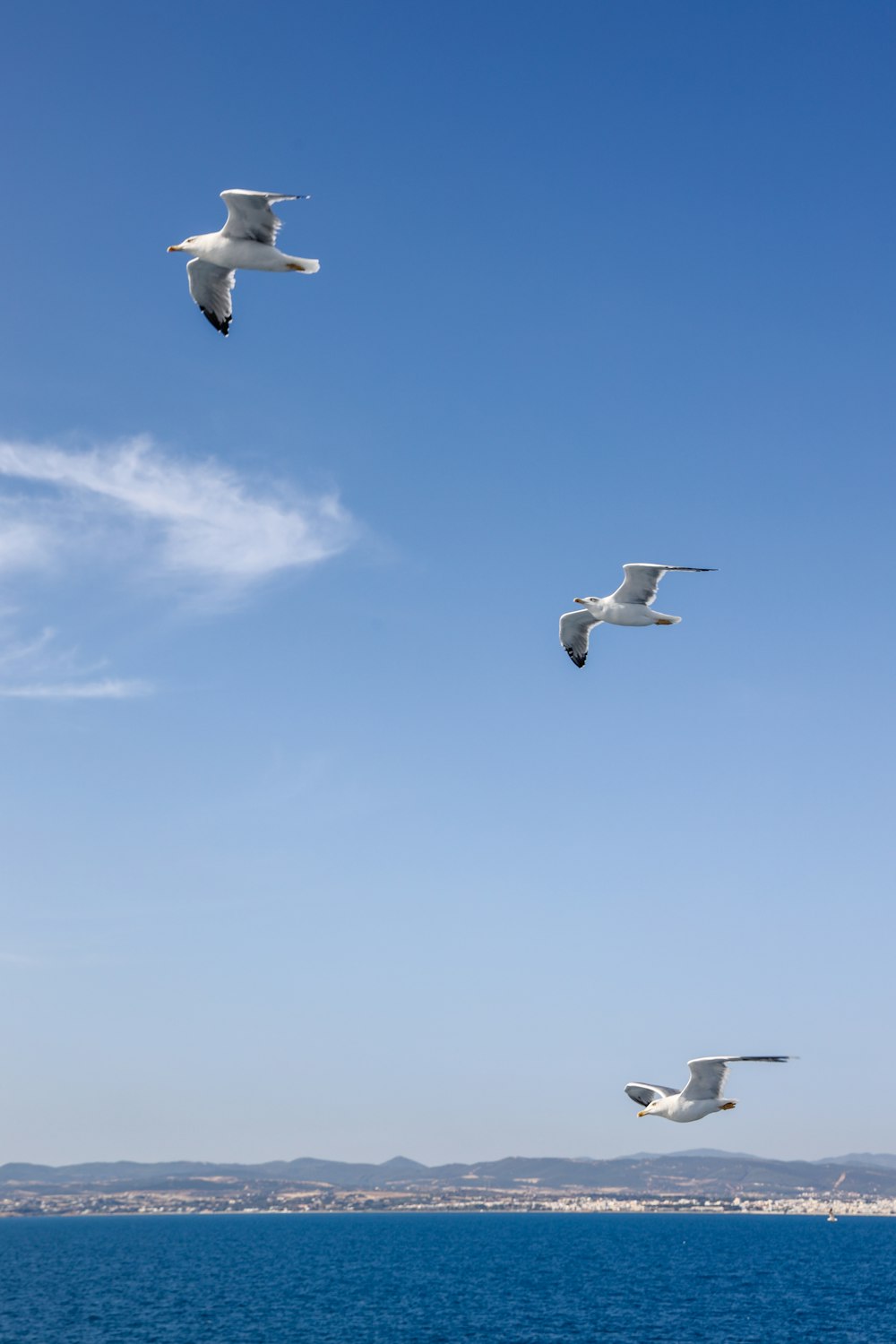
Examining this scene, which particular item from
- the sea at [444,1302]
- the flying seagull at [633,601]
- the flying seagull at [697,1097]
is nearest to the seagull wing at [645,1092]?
the flying seagull at [697,1097]

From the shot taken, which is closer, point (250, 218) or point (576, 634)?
point (250, 218)

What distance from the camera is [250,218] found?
27.5 metres

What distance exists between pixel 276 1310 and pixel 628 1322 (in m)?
31.9

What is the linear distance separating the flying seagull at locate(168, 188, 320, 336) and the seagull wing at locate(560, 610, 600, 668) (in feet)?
43.6

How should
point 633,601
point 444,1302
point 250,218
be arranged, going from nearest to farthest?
point 250,218 → point 633,601 → point 444,1302

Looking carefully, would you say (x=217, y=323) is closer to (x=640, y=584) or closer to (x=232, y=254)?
(x=232, y=254)

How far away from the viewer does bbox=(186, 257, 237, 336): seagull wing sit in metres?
29.9

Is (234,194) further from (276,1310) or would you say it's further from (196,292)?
(276,1310)

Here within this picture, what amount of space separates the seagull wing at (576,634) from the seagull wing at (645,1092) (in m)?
11.7

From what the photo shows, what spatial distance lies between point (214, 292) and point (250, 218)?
9.66ft

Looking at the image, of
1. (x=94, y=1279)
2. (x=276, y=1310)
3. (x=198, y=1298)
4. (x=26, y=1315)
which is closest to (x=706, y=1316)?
(x=276, y=1310)

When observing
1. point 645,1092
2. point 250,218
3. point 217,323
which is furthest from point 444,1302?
point 250,218

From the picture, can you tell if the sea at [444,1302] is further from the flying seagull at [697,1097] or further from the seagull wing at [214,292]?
the seagull wing at [214,292]

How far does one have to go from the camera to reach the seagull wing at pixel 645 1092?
31.4m
